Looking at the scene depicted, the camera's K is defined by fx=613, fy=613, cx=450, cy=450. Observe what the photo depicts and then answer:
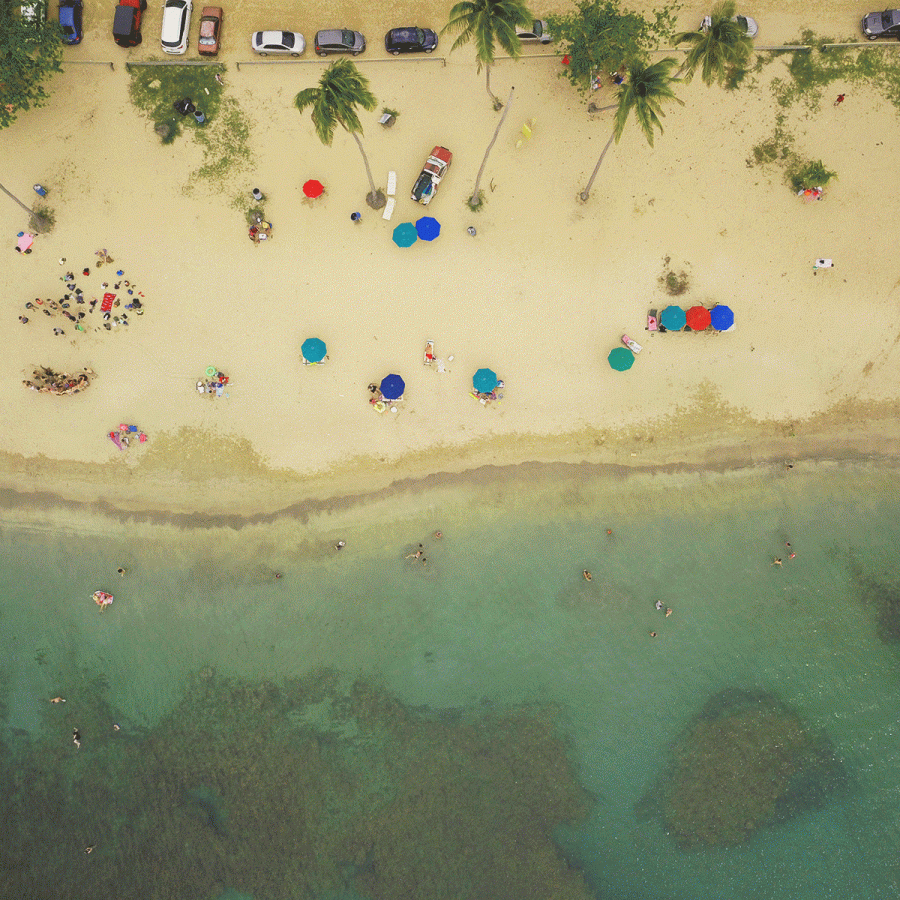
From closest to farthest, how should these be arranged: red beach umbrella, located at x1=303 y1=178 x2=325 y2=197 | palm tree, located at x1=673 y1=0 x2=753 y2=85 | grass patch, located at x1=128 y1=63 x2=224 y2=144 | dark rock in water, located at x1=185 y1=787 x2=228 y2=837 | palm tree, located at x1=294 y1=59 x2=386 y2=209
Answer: palm tree, located at x1=294 y1=59 x2=386 y2=209
palm tree, located at x1=673 y1=0 x2=753 y2=85
red beach umbrella, located at x1=303 y1=178 x2=325 y2=197
grass patch, located at x1=128 y1=63 x2=224 y2=144
dark rock in water, located at x1=185 y1=787 x2=228 y2=837

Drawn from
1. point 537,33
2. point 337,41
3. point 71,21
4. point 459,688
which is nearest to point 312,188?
point 337,41

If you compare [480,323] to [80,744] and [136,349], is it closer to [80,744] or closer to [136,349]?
[136,349]

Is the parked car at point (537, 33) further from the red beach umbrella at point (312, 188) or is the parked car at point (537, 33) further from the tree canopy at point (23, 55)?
the tree canopy at point (23, 55)

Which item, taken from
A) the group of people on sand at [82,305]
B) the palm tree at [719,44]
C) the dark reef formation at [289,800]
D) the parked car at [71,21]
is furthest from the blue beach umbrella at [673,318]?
the parked car at [71,21]

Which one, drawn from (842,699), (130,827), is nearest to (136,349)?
(130,827)

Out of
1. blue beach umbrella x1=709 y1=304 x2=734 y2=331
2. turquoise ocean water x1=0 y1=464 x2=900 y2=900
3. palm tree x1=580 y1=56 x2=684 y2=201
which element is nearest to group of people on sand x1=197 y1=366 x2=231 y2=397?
turquoise ocean water x1=0 y1=464 x2=900 y2=900

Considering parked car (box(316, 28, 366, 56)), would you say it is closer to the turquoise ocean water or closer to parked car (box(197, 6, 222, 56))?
parked car (box(197, 6, 222, 56))
